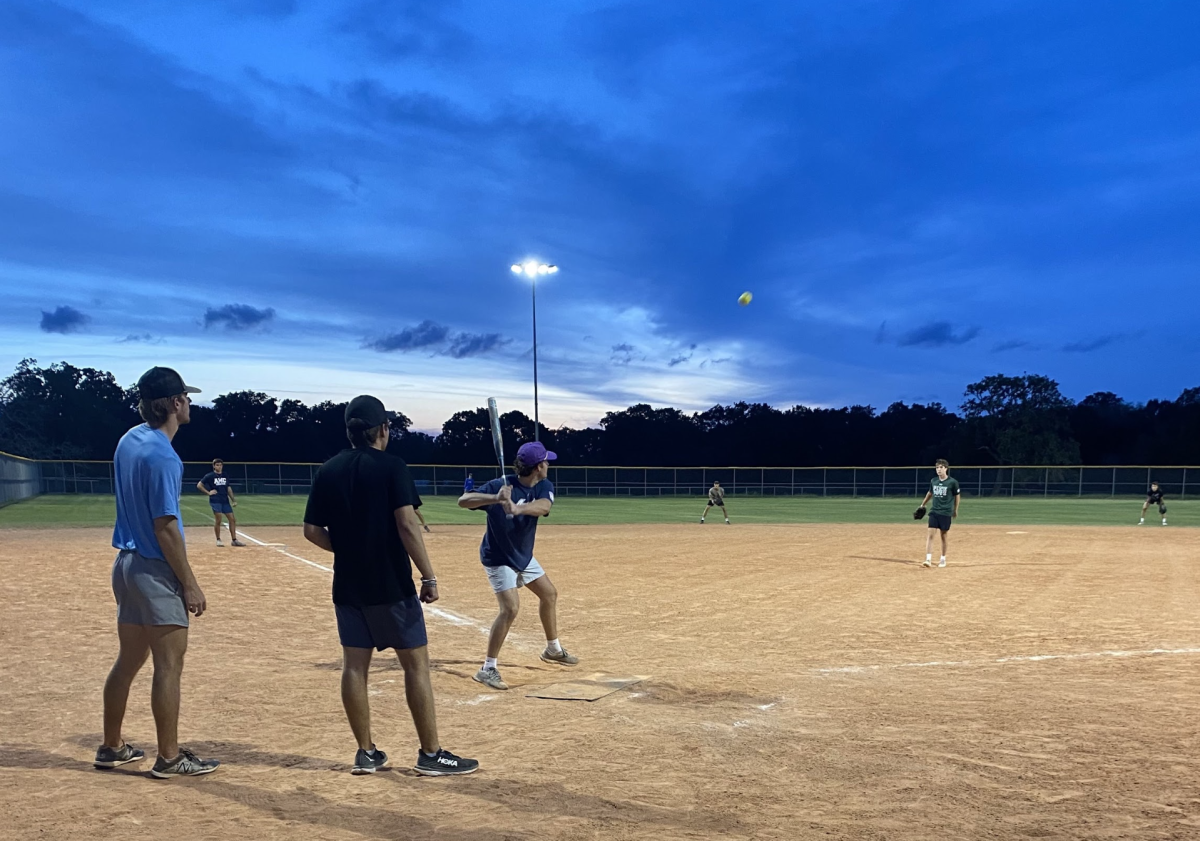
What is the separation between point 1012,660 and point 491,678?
498cm

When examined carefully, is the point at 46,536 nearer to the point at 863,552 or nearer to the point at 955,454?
the point at 863,552

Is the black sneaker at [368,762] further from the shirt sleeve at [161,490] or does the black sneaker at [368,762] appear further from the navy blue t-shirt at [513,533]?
the navy blue t-shirt at [513,533]

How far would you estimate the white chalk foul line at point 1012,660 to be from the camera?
813cm

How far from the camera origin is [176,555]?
4.87 metres

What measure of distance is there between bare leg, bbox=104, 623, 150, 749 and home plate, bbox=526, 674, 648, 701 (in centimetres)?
299

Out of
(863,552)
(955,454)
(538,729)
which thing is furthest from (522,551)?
(955,454)

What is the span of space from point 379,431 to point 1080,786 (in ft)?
14.6

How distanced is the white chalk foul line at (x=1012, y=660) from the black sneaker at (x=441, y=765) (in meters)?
3.91

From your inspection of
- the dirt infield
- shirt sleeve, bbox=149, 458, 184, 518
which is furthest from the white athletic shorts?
shirt sleeve, bbox=149, 458, 184, 518

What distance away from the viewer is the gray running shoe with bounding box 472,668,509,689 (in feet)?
24.4

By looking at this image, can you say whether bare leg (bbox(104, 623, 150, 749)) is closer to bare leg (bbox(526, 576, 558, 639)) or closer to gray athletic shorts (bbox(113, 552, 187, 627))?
gray athletic shorts (bbox(113, 552, 187, 627))

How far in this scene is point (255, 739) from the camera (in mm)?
5984

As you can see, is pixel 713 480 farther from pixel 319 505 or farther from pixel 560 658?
pixel 319 505

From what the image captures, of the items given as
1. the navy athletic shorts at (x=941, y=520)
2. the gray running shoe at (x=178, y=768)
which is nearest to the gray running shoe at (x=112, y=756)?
the gray running shoe at (x=178, y=768)
